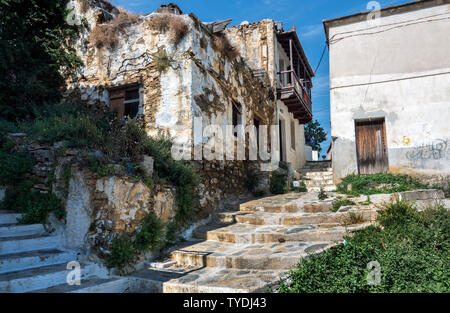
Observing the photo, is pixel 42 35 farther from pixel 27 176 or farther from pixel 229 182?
pixel 229 182

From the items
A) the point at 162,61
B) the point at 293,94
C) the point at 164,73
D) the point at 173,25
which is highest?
the point at 173,25

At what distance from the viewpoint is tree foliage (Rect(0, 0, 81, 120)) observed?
7.62 meters

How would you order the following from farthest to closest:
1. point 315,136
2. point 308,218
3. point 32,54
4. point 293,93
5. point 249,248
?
point 315,136, point 293,93, point 32,54, point 308,218, point 249,248

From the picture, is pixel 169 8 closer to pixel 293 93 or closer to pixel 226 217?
pixel 226 217

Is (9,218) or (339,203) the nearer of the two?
(9,218)

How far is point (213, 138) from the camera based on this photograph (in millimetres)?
7074

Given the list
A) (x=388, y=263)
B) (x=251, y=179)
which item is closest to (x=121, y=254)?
(x=388, y=263)

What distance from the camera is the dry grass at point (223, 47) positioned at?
7.51 m

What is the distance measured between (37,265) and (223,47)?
6261mm

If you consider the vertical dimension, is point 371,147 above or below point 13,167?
above

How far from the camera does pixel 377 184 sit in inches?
320

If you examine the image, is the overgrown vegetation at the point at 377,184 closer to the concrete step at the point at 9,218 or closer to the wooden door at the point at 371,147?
the wooden door at the point at 371,147

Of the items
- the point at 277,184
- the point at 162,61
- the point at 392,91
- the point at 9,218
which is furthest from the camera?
the point at 277,184
